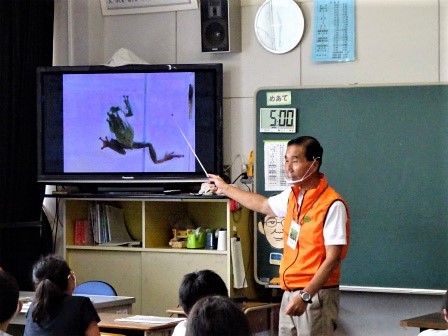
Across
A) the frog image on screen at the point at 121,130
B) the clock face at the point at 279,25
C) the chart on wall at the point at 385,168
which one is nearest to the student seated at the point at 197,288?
the chart on wall at the point at 385,168

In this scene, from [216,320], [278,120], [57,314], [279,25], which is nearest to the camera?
[216,320]

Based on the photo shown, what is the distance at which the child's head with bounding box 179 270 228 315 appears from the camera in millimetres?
3242

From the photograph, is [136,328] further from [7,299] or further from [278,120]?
[278,120]

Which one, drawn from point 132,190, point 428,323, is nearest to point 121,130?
point 132,190

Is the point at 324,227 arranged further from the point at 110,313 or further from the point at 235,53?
the point at 235,53

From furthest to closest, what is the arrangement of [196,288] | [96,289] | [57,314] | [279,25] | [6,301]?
[279,25]
[96,289]
[57,314]
[196,288]
[6,301]

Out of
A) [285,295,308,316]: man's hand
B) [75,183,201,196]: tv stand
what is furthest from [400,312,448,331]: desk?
[75,183,201,196]: tv stand

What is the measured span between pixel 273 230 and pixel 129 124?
123 centimetres

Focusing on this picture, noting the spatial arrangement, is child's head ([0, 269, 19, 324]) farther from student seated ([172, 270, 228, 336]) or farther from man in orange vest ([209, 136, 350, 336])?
man in orange vest ([209, 136, 350, 336])

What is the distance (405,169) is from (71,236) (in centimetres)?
246

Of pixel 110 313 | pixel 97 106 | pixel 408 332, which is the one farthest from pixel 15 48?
pixel 408 332

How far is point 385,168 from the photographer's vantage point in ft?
18.5

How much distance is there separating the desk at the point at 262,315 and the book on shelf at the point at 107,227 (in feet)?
2.99

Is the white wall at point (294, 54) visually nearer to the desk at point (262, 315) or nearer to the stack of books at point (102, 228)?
the desk at point (262, 315)
